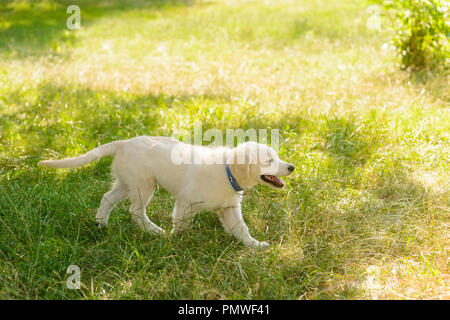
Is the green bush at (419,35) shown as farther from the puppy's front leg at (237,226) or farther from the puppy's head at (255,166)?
the puppy's front leg at (237,226)

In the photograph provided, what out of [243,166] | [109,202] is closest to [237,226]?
[243,166]

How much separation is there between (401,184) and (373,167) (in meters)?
0.39

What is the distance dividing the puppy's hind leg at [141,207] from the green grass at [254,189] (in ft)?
0.39

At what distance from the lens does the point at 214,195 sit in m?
3.49

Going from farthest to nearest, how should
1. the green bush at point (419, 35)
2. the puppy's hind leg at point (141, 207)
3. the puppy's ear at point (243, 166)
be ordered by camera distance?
the green bush at point (419, 35)
the puppy's hind leg at point (141, 207)
the puppy's ear at point (243, 166)

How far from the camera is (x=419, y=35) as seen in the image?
299 inches

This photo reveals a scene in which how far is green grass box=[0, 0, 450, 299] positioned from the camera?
3.10 metres

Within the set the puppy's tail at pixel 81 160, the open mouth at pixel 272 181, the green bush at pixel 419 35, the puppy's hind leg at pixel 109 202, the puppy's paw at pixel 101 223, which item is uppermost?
the green bush at pixel 419 35

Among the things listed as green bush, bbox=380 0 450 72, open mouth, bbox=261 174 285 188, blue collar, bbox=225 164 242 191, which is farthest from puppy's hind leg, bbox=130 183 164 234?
green bush, bbox=380 0 450 72

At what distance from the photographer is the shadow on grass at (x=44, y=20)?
34.3 feet

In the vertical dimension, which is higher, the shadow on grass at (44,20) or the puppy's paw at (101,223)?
the shadow on grass at (44,20)

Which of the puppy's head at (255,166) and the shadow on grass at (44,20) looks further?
the shadow on grass at (44,20)

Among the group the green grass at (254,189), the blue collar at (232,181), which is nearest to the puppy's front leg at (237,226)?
the green grass at (254,189)

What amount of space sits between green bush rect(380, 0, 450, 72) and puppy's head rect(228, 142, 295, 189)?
476 cm
